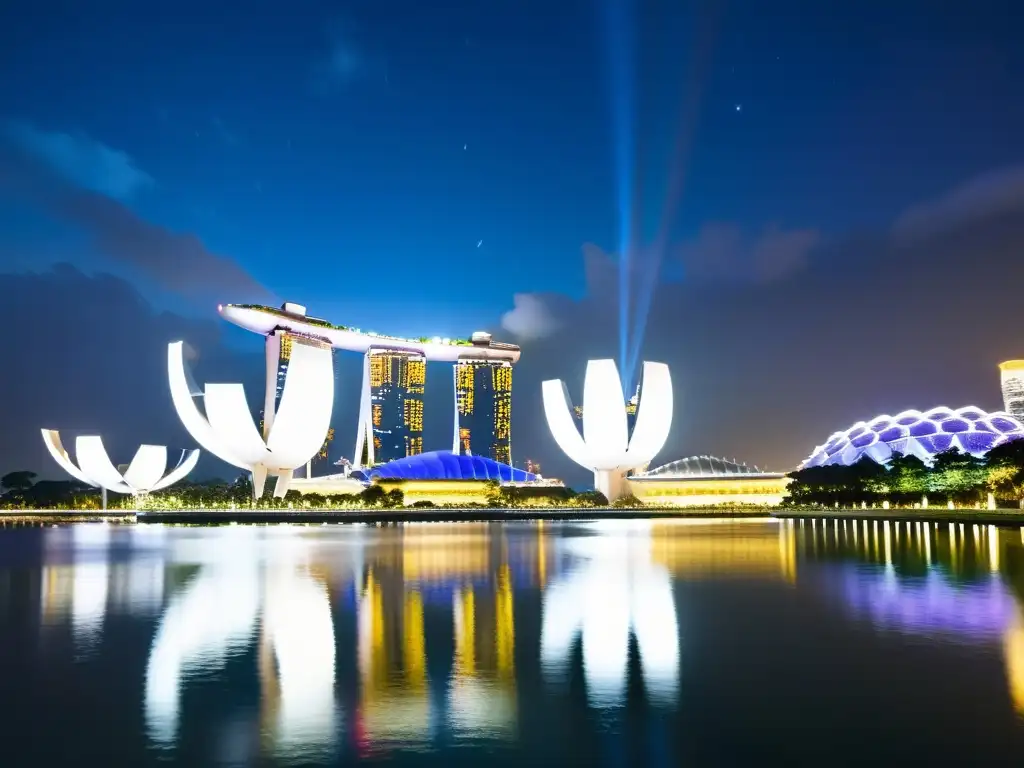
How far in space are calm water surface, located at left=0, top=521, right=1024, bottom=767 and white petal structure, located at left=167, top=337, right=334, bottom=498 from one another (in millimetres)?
28491

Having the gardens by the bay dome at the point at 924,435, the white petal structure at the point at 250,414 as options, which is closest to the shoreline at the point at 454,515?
the white petal structure at the point at 250,414

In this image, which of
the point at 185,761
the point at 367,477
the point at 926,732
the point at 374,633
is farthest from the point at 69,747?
the point at 367,477

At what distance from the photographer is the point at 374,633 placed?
30.1 feet

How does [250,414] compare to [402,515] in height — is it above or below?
above

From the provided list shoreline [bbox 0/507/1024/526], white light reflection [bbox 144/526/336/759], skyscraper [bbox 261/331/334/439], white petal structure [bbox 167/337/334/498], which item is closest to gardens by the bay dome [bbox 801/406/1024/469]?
shoreline [bbox 0/507/1024/526]

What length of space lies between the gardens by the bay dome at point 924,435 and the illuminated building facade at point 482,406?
109 ft

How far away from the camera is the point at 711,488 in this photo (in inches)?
2406

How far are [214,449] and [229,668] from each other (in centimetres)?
4143

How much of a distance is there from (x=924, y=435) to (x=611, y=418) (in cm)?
2165

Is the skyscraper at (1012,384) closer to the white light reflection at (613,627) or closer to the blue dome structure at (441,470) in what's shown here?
the blue dome structure at (441,470)

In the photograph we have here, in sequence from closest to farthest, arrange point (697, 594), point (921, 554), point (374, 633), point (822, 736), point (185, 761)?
point (185, 761)
point (822, 736)
point (374, 633)
point (697, 594)
point (921, 554)

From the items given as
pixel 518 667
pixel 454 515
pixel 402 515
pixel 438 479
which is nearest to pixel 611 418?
pixel 454 515

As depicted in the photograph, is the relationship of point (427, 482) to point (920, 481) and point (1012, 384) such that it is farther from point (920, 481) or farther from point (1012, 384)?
point (1012, 384)

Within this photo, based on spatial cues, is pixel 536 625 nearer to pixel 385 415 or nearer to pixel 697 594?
pixel 697 594
